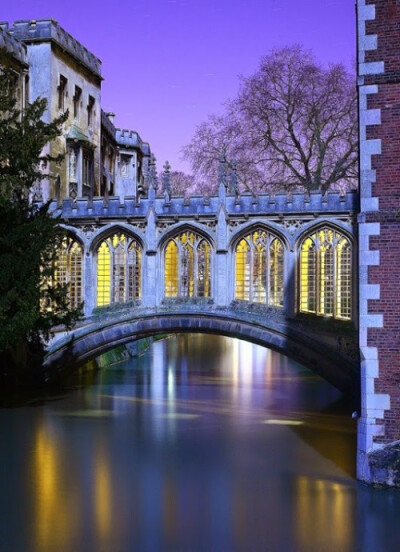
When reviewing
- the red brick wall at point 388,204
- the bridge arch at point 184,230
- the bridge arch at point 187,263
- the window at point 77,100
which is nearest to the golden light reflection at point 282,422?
the bridge arch at point 187,263

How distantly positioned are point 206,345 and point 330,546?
34.3 metres

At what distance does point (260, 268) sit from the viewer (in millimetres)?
20297

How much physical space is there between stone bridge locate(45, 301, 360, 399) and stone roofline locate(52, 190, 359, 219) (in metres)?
2.33

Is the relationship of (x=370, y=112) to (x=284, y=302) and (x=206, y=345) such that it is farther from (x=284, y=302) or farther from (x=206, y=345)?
(x=206, y=345)

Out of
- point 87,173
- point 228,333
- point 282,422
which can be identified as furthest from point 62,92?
point 282,422

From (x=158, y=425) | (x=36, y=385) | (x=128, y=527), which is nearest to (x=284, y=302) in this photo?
(x=158, y=425)

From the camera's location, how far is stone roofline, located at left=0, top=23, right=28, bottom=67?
2420cm

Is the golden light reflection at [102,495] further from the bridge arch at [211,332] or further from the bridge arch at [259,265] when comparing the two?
the bridge arch at [259,265]

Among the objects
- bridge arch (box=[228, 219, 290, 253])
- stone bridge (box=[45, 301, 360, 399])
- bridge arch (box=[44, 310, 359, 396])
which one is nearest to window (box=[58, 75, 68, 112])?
stone bridge (box=[45, 301, 360, 399])

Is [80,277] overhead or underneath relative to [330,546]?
overhead

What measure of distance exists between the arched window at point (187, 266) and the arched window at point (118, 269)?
0.80m

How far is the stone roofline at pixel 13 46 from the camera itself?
2420cm

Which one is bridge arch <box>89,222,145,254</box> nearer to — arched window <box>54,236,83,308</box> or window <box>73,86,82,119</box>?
arched window <box>54,236,83,308</box>

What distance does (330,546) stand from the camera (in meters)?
9.12
